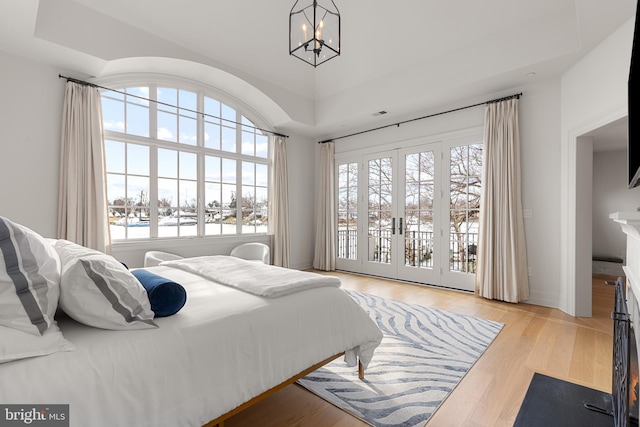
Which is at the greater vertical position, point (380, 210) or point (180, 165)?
point (180, 165)

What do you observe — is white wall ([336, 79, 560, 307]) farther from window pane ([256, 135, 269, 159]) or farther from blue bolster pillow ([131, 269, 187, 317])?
blue bolster pillow ([131, 269, 187, 317])

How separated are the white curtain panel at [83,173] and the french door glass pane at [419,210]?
13.7 feet

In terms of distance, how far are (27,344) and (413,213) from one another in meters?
4.60

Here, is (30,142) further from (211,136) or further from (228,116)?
(228,116)

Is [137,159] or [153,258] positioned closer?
[153,258]

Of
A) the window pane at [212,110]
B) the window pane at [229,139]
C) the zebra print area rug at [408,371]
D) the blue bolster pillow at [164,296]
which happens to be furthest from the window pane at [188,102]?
the zebra print area rug at [408,371]

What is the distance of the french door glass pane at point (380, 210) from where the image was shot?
5.17 metres

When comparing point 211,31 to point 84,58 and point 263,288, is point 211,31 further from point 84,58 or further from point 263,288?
point 263,288

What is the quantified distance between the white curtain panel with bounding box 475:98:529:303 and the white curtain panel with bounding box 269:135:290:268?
309cm

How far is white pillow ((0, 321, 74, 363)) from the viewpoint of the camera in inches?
36.2

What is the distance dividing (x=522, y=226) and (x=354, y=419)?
3249mm

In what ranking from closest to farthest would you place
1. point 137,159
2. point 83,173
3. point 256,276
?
point 256,276 → point 83,173 → point 137,159

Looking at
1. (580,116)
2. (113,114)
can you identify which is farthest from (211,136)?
(580,116)

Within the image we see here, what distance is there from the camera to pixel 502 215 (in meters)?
3.80
